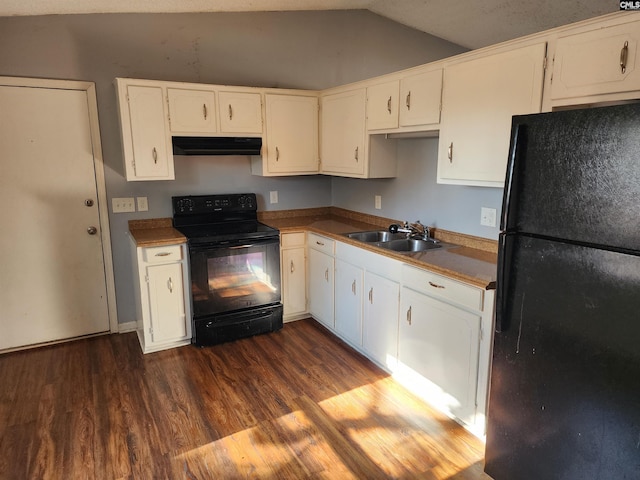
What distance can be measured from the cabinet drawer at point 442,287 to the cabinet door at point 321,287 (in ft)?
3.15

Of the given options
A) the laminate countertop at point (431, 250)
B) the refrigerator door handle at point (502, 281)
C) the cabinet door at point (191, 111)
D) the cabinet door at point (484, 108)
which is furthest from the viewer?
→ the cabinet door at point (191, 111)

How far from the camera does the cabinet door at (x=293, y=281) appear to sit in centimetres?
366

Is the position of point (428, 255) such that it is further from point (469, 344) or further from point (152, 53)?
point (152, 53)

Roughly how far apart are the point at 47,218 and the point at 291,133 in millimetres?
2075

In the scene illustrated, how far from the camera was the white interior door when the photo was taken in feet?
10.2

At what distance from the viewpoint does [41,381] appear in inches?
112

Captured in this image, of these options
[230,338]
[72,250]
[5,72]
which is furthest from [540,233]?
[5,72]

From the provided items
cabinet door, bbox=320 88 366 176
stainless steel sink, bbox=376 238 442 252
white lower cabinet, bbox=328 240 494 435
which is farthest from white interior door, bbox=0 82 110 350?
stainless steel sink, bbox=376 238 442 252

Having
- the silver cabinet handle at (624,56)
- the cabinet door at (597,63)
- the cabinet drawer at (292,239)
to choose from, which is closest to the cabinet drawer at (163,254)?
the cabinet drawer at (292,239)

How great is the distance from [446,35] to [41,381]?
4.64m

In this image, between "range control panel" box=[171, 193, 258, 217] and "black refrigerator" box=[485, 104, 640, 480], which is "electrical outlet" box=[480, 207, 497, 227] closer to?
"black refrigerator" box=[485, 104, 640, 480]

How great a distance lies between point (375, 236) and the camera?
352 cm

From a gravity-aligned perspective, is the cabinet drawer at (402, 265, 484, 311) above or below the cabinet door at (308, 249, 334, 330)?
above

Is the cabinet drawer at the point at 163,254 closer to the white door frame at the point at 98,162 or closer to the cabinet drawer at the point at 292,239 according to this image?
the white door frame at the point at 98,162
